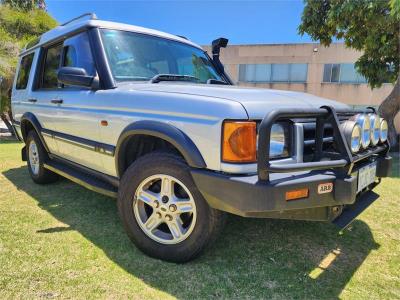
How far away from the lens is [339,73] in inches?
864

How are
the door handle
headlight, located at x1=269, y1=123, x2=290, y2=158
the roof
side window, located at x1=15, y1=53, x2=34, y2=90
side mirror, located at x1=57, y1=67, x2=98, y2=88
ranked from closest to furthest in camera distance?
headlight, located at x1=269, y1=123, x2=290, y2=158
side mirror, located at x1=57, y1=67, x2=98, y2=88
the roof
the door handle
side window, located at x1=15, y1=53, x2=34, y2=90

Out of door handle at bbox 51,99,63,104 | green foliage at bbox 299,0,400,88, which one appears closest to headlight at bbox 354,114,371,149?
door handle at bbox 51,99,63,104

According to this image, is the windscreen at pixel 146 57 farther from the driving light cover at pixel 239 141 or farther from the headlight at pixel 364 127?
the headlight at pixel 364 127

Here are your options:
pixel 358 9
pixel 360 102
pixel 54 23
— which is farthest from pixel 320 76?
pixel 54 23

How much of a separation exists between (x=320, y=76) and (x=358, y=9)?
1325cm

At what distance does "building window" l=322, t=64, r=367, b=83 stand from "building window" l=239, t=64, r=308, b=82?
54.9 inches

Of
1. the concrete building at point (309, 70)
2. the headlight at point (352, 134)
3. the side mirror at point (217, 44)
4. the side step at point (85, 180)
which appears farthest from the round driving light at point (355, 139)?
the concrete building at point (309, 70)

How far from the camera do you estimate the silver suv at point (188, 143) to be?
2.12 meters

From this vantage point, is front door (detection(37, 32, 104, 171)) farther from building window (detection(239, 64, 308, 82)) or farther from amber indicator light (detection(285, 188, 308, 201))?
building window (detection(239, 64, 308, 82))

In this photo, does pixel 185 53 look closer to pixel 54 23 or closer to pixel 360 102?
pixel 54 23

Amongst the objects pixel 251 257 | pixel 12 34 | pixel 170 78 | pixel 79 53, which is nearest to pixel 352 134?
pixel 251 257

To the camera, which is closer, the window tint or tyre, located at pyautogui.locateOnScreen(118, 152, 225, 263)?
tyre, located at pyautogui.locateOnScreen(118, 152, 225, 263)

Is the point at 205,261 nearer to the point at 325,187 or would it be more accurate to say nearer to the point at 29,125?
the point at 325,187

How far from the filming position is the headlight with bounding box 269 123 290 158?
2252mm
